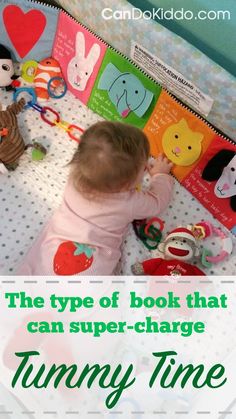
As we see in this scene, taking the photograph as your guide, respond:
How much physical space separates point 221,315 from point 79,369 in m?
0.41

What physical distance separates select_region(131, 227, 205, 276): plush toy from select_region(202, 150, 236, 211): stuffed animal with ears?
0.16 m

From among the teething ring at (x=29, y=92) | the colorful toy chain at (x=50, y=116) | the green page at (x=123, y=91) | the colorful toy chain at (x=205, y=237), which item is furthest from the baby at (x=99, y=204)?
the teething ring at (x=29, y=92)

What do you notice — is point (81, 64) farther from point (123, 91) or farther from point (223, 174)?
point (223, 174)

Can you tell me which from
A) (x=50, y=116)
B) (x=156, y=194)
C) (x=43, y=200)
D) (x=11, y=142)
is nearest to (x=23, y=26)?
(x=50, y=116)

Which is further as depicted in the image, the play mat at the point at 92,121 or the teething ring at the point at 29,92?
the teething ring at the point at 29,92

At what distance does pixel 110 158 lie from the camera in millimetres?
1004

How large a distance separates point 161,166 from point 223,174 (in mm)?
194

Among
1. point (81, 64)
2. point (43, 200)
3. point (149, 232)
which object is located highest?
point (81, 64)

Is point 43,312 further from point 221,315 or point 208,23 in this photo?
point 208,23

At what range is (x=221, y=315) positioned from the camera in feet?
4.07

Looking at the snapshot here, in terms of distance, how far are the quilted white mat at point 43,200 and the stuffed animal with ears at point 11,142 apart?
0.10 feet

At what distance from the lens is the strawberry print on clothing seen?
3.86 feet

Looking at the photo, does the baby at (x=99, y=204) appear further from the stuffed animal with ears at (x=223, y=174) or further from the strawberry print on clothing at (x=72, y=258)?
the stuffed animal with ears at (x=223, y=174)

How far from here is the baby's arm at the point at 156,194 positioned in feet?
3.96
